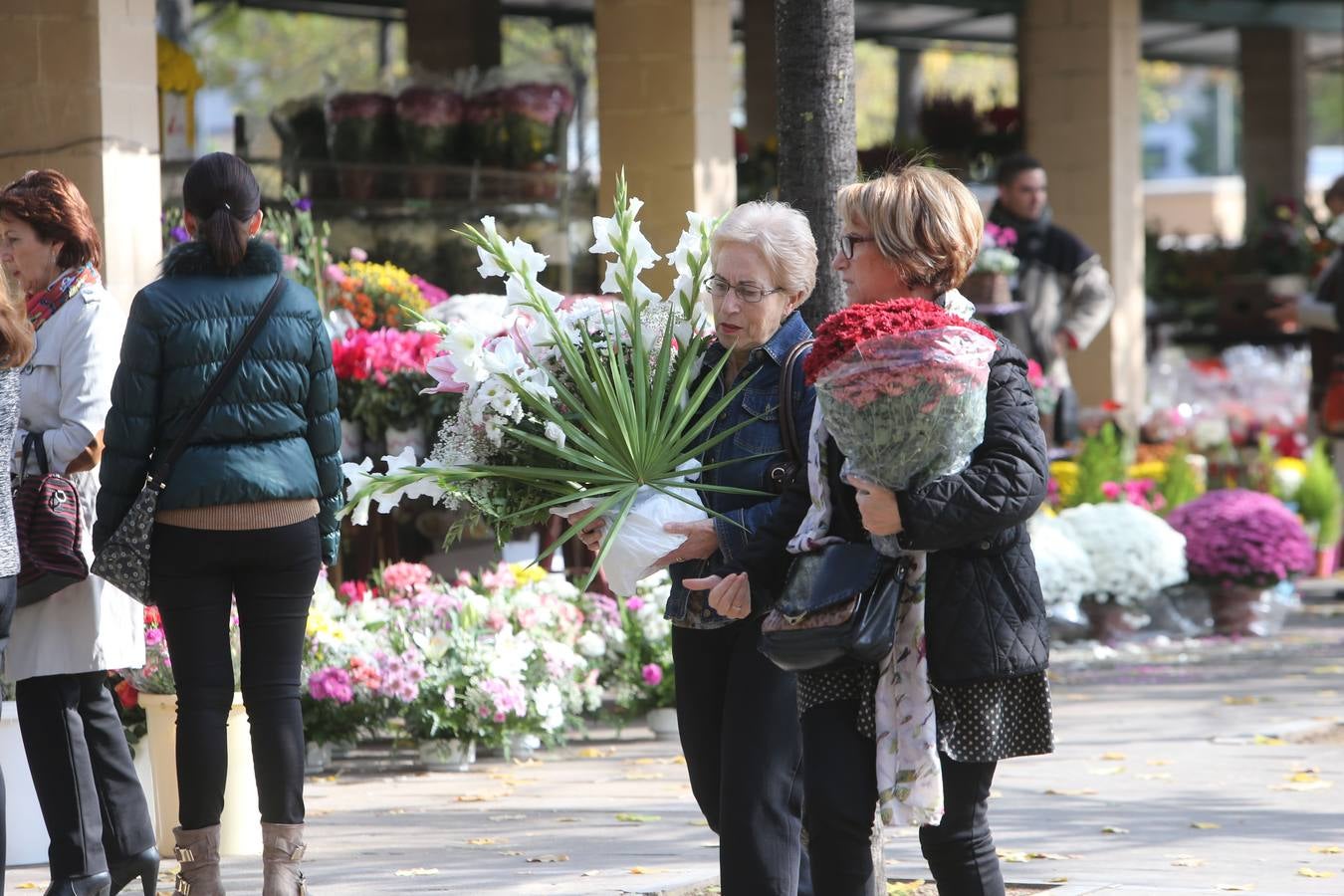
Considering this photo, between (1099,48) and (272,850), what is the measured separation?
352 inches

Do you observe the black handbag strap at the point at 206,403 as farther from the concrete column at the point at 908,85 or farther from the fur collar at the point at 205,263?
the concrete column at the point at 908,85

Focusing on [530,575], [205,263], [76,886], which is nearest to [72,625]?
[76,886]

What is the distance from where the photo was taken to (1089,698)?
827 centimetres

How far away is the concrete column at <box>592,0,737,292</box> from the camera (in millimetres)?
9766

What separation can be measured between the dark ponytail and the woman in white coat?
49cm

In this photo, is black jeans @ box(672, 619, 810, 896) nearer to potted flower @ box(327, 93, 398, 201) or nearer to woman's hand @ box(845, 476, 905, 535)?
woman's hand @ box(845, 476, 905, 535)

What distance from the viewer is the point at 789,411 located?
4160 millimetres

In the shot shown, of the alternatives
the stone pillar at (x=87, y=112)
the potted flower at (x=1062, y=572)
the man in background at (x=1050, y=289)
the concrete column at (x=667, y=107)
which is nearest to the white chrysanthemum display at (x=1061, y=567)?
the potted flower at (x=1062, y=572)

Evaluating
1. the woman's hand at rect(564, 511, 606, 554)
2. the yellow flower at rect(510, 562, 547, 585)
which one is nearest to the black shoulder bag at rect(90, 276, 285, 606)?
the woman's hand at rect(564, 511, 606, 554)

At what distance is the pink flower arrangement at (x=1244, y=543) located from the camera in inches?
384

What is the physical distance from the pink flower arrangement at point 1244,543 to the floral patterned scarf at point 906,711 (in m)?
6.31

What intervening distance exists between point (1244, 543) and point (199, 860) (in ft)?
20.4

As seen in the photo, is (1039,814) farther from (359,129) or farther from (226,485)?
(359,129)

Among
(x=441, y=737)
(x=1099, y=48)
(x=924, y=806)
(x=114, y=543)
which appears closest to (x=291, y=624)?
(x=114, y=543)
